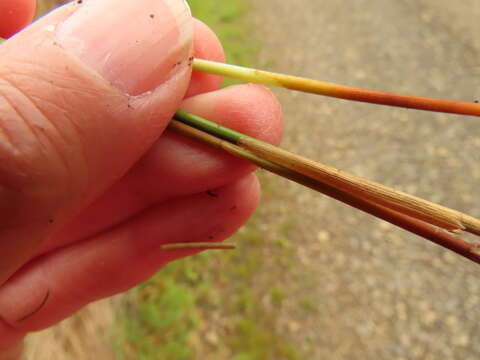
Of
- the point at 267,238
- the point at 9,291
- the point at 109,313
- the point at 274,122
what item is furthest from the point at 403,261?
the point at 9,291

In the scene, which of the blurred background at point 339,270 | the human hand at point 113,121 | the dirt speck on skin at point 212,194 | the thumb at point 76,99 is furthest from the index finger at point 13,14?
the blurred background at point 339,270

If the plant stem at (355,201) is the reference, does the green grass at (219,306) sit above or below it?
below

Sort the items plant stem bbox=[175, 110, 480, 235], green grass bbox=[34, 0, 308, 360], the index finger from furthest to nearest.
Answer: green grass bbox=[34, 0, 308, 360]
the index finger
plant stem bbox=[175, 110, 480, 235]

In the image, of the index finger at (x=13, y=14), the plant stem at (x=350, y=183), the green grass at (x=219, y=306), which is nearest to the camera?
the plant stem at (x=350, y=183)

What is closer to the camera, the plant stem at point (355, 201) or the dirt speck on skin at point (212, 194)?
the plant stem at point (355, 201)

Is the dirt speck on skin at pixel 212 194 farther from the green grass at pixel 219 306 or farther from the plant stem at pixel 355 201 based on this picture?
the green grass at pixel 219 306

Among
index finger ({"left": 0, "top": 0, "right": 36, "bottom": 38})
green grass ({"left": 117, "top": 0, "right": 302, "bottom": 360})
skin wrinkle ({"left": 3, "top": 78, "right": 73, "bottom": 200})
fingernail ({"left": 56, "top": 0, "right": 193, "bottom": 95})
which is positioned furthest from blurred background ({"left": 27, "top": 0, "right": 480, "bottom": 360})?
fingernail ({"left": 56, "top": 0, "right": 193, "bottom": 95})

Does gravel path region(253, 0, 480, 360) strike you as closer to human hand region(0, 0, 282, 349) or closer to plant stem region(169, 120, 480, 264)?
human hand region(0, 0, 282, 349)
